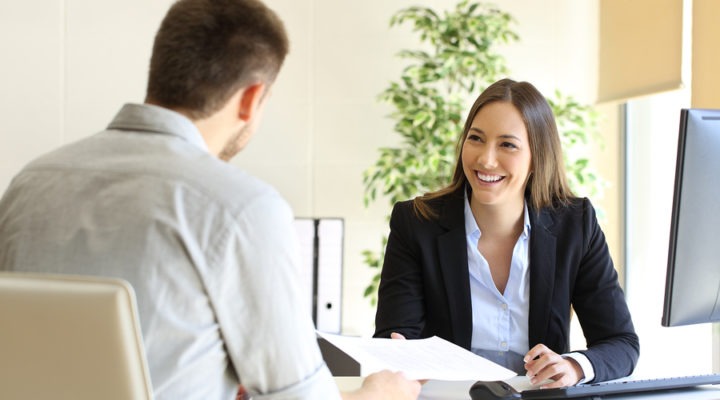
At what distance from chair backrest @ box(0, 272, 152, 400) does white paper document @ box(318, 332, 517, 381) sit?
0.59 metres

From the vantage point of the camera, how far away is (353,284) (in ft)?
15.1

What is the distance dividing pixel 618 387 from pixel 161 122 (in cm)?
96

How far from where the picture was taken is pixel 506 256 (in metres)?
2.29

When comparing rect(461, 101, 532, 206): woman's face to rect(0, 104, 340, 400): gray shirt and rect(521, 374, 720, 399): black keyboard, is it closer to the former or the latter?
rect(521, 374, 720, 399): black keyboard

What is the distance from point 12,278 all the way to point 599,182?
3431mm

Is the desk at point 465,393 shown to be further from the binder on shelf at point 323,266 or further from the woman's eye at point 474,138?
the binder on shelf at point 323,266

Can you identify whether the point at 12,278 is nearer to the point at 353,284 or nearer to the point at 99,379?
the point at 99,379

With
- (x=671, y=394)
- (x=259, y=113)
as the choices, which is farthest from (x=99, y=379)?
(x=671, y=394)

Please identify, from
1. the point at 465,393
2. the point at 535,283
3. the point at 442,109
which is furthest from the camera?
the point at 442,109

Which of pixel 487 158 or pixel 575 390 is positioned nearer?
pixel 575 390

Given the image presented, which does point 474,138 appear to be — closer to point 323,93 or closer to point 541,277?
point 541,277

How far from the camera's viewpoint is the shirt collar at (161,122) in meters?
1.20

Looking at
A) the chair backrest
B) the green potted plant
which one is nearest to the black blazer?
the chair backrest

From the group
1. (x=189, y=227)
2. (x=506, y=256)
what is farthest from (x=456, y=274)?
(x=189, y=227)
